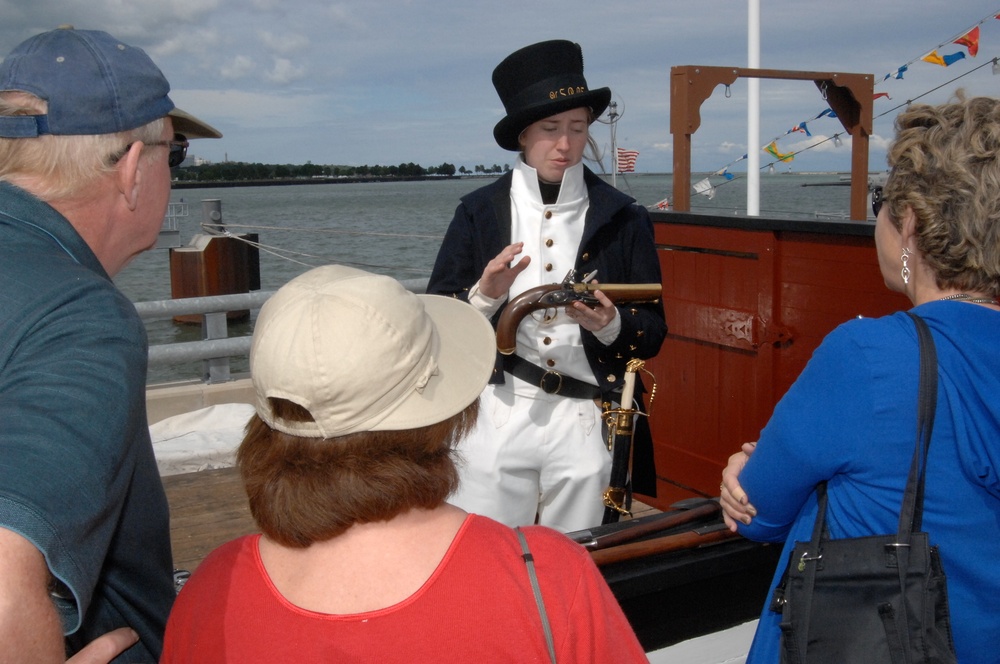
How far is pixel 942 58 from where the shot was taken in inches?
324

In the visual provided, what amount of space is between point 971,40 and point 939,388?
7828mm

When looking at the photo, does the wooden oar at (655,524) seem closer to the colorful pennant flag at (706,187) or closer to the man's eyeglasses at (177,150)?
the man's eyeglasses at (177,150)

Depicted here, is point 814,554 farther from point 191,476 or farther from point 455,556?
point 191,476

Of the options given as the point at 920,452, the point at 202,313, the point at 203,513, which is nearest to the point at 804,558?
the point at 920,452

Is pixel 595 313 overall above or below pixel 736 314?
above

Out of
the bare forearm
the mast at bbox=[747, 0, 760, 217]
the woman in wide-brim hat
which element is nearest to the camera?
the bare forearm

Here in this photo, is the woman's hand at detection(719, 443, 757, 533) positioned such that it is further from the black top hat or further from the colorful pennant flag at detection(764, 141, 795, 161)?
the colorful pennant flag at detection(764, 141, 795, 161)

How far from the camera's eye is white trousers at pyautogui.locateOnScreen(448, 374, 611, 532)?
8.79 ft

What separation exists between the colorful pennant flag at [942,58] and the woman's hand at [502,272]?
7267 mm

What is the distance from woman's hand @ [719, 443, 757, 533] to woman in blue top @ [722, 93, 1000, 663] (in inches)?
6.9

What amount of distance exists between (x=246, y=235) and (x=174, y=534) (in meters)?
15.7

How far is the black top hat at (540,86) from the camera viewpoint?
266 centimetres

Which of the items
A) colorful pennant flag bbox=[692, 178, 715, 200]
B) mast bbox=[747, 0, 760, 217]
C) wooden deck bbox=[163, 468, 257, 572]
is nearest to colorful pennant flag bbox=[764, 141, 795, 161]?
colorful pennant flag bbox=[692, 178, 715, 200]

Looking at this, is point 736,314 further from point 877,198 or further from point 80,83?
point 80,83
